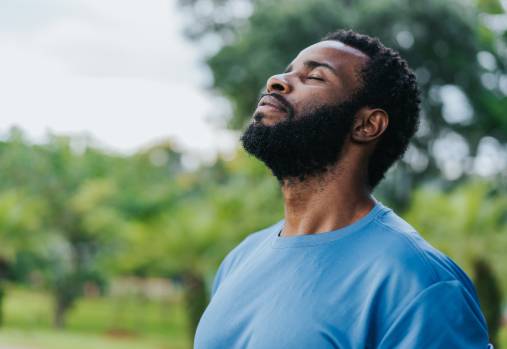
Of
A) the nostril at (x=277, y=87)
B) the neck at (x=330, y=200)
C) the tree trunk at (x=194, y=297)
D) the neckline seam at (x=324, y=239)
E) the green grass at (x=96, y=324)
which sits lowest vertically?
the green grass at (x=96, y=324)

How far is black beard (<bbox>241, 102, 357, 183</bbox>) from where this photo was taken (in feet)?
5.12

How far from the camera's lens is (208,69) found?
17.0 m

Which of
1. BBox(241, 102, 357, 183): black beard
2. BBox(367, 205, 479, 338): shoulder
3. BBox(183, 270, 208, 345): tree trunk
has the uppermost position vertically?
BBox(241, 102, 357, 183): black beard

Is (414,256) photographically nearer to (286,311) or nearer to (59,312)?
(286,311)

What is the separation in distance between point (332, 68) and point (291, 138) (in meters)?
0.18

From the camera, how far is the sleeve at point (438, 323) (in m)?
1.19

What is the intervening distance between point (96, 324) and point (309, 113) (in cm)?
1858

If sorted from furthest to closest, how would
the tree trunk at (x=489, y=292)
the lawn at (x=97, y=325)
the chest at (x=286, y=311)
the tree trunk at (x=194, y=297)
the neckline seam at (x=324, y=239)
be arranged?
the lawn at (x=97, y=325) → the tree trunk at (x=194, y=297) → the tree trunk at (x=489, y=292) → the neckline seam at (x=324, y=239) → the chest at (x=286, y=311)

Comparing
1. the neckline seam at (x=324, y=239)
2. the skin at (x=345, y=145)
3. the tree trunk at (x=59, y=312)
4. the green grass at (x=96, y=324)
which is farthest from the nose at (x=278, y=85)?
the tree trunk at (x=59, y=312)

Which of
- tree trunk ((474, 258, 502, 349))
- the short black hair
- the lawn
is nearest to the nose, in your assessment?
the short black hair

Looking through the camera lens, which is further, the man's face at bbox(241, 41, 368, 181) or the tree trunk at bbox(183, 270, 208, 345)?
the tree trunk at bbox(183, 270, 208, 345)

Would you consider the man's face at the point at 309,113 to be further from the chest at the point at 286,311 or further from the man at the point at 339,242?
the chest at the point at 286,311

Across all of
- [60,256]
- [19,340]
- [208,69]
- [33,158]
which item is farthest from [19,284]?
[208,69]

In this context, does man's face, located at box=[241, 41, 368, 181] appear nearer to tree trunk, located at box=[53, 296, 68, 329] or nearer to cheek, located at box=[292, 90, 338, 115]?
cheek, located at box=[292, 90, 338, 115]
